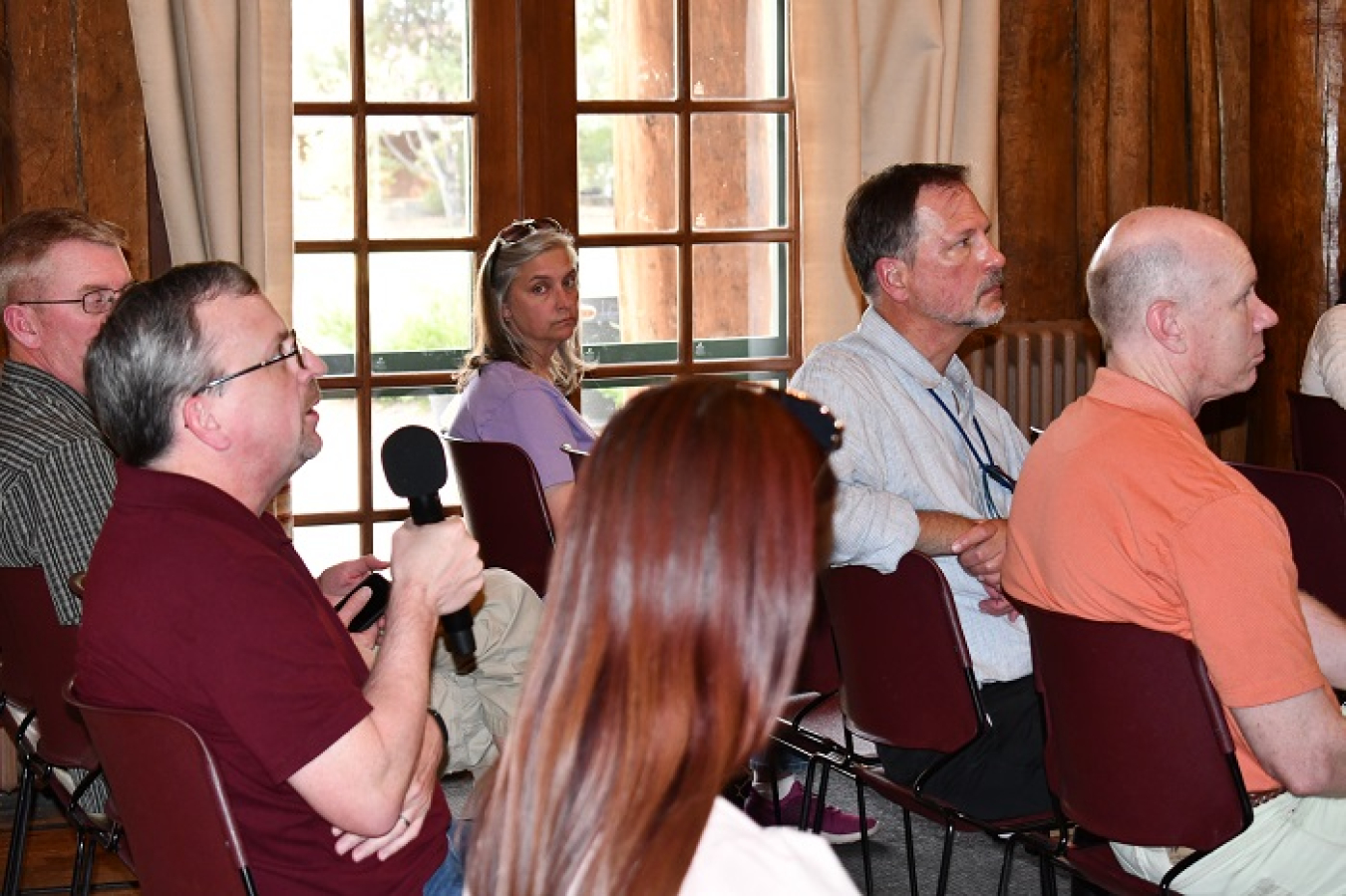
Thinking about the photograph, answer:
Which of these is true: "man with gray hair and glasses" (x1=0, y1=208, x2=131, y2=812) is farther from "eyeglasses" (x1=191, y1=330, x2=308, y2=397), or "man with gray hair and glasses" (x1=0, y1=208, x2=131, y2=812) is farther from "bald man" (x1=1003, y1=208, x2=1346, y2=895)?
"bald man" (x1=1003, y1=208, x2=1346, y2=895)

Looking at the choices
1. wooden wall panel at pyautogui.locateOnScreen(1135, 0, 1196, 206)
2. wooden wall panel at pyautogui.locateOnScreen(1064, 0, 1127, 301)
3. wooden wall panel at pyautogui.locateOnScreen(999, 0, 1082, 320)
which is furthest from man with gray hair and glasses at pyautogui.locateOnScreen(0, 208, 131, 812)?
wooden wall panel at pyautogui.locateOnScreen(1135, 0, 1196, 206)

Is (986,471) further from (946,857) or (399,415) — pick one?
(399,415)

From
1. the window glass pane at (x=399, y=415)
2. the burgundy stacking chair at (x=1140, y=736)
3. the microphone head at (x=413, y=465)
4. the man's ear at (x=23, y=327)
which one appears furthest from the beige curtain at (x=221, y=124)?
the burgundy stacking chair at (x=1140, y=736)

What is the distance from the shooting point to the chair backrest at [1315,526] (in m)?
3.35

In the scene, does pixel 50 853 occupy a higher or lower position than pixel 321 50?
lower

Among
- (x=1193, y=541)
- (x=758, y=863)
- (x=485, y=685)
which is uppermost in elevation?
(x=1193, y=541)

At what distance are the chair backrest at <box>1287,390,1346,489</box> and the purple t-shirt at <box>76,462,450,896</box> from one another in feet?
9.89

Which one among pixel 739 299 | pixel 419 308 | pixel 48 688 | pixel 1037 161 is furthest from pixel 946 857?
pixel 1037 161

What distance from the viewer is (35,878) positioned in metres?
4.23

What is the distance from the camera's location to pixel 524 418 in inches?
171

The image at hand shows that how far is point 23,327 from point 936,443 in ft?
6.43

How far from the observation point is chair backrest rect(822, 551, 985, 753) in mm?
2879

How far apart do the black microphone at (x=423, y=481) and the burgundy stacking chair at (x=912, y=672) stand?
0.84 metres

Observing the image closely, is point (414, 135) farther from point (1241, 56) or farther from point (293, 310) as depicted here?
point (1241, 56)
